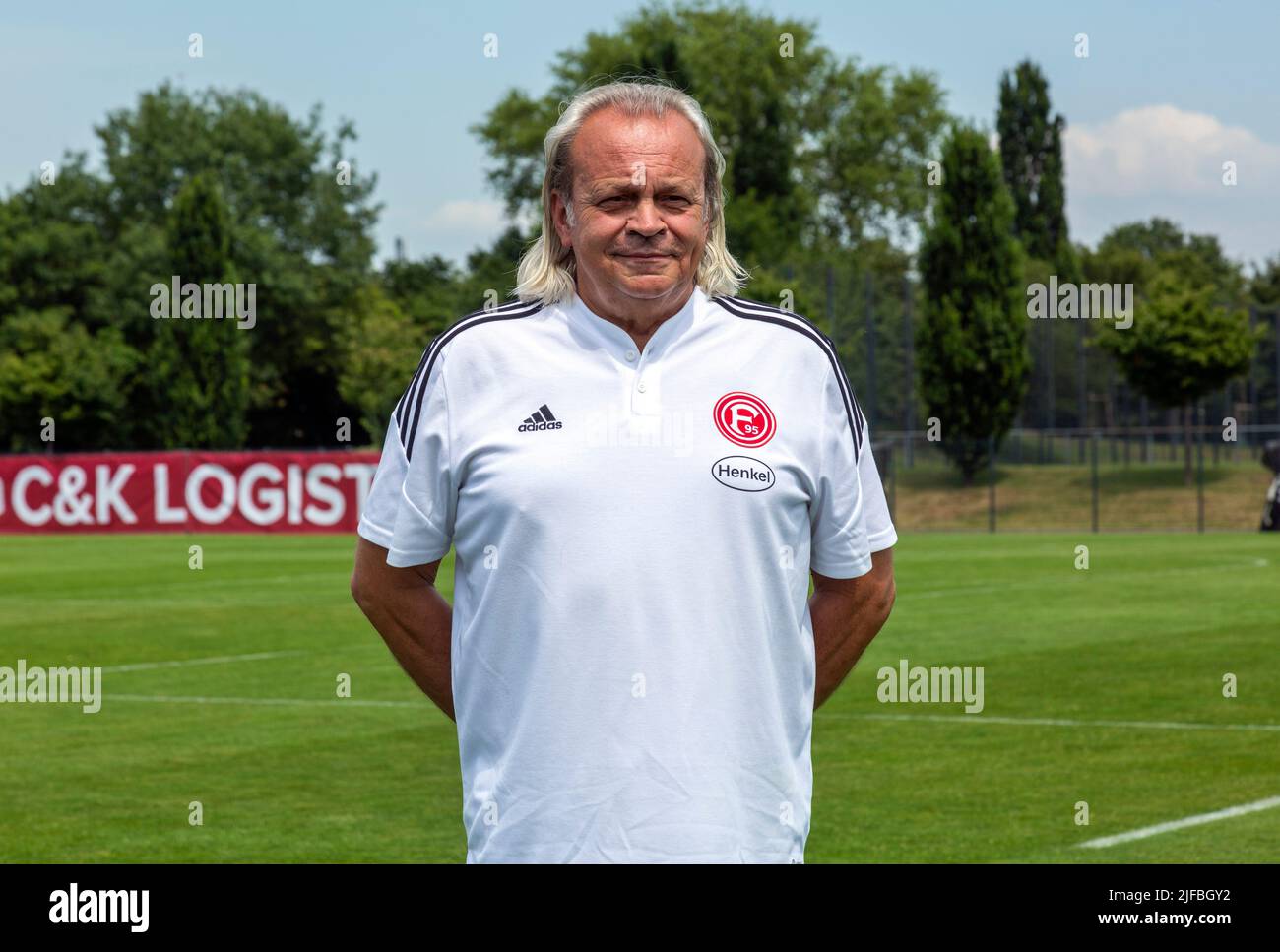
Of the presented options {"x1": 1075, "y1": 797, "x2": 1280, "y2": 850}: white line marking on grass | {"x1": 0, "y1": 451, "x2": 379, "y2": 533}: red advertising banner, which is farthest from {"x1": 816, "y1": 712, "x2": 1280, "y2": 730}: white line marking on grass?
{"x1": 0, "y1": 451, "x2": 379, "y2": 533}: red advertising banner

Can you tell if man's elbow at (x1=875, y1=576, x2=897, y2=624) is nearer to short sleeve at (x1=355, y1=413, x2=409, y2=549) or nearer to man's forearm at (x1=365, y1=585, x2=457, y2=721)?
man's forearm at (x1=365, y1=585, x2=457, y2=721)

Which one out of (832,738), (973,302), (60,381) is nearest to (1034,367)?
(973,302)

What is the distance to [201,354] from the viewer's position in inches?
2758

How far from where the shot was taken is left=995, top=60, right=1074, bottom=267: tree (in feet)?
326

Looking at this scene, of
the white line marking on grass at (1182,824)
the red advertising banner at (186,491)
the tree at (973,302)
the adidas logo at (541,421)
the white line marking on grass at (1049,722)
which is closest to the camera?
the adidas logo at (541,421)

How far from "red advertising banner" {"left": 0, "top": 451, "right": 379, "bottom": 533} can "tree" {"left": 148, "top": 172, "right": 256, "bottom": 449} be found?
20.3 m

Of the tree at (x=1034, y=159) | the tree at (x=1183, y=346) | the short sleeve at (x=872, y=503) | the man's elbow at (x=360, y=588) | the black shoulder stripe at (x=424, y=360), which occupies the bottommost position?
the man's elbow at (x=360, y=588)

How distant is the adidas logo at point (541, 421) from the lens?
12.3 ft

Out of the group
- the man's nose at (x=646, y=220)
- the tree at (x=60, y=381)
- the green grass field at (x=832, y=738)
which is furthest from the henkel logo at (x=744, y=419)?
the tree at (x=60, y=381)

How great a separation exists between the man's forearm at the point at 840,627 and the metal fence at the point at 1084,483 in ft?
145

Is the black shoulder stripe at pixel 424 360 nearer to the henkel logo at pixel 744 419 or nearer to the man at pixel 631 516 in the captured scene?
the man at pixel 631 516

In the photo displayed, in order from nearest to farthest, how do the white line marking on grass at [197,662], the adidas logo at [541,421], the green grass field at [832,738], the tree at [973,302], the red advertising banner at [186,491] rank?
1. the adidas logo at [541,421]
2. the green grass field at [832,738]
3. the white line marking on grass at [197,662]
4. the red advertising banner at [186,491]
5. the tree at [973,302]

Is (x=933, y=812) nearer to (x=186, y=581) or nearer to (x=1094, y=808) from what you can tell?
(x=1094, y=808)
